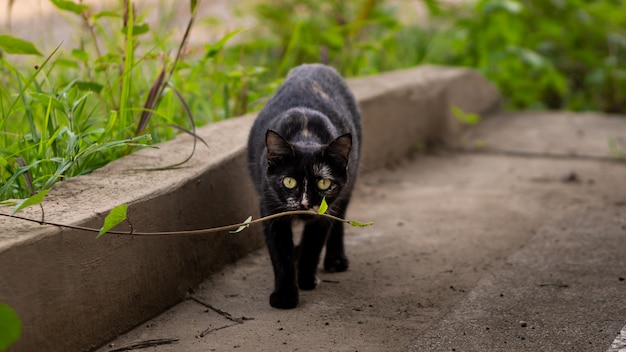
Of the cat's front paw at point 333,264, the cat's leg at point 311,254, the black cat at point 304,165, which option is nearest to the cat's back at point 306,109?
the black cat at point 304,165

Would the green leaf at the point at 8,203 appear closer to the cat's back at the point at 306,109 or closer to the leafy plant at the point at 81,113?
the leafy plant at the point at 81,113

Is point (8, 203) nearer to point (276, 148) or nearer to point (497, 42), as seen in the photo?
point (276, 148)

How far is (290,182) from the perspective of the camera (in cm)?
310

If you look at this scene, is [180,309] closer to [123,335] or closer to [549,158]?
[123,335]

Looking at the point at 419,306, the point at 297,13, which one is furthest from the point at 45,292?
the point at 297,13

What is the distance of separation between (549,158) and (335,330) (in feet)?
9.90

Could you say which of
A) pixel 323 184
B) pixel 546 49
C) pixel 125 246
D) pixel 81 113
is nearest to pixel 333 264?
pixel 323 184

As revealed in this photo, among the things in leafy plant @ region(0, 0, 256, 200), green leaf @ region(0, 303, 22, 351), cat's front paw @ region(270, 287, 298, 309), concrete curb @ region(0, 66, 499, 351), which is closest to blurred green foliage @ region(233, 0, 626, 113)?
leafy plant @ region(0, 0, 256, 200)

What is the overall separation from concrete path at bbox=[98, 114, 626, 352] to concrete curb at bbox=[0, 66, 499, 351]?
0.10 meters

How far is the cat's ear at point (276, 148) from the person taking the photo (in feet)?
10.0

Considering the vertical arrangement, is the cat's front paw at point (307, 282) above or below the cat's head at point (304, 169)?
below

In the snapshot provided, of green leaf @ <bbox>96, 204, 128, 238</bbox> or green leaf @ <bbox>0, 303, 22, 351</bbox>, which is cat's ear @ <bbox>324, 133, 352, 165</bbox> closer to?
green leaf @ <bbox>96, 204, 128, 238</bbox>

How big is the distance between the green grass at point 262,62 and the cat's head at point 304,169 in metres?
0.49

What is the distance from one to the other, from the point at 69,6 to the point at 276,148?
1054 millimetres
